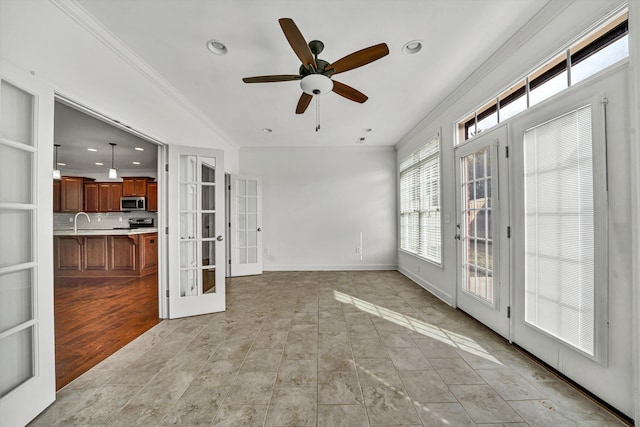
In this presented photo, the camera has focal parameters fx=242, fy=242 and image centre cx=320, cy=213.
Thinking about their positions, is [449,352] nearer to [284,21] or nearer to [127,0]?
[284,21]

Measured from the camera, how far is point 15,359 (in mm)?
1454

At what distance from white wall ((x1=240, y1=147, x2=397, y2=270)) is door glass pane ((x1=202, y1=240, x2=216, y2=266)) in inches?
81.3

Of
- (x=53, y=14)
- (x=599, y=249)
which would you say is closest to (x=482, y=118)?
(x=599, y=249)

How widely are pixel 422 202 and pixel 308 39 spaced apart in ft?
10.5

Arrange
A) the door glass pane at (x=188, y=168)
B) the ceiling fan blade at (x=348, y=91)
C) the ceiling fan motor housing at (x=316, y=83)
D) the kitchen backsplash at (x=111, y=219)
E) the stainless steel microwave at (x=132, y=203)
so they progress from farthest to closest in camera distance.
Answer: the kitchen backsplash at (x=111, y=219)
the stainless steel microwave at (x=132, y=203)
the door glass pane at (x=188, y=168)
the ceiling fan blade at (x=348, y=91)
the ceiling fan motor housing at (x=316, y=83)

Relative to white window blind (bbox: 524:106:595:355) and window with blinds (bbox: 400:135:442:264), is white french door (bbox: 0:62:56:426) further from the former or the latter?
window with blinds (bbox: 400:135:442:264)

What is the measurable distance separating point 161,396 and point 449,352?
2.34 m

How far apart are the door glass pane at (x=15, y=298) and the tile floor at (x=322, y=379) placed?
644 millimetres

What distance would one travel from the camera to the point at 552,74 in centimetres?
193

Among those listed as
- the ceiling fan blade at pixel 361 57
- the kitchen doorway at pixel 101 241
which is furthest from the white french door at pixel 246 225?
the ceiling fan blade at pixel 361 57

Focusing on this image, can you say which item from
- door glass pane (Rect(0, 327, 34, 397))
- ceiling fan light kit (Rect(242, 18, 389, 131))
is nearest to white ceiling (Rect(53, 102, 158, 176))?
door glass pane (Rect(0, 327, 34, 397))

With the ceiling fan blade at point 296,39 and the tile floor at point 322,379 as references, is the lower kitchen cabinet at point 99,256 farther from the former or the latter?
the ceiling fan blade at point 296,39

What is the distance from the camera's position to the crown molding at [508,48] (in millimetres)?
1819

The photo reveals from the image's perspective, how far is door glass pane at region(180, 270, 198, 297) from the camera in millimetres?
3109
